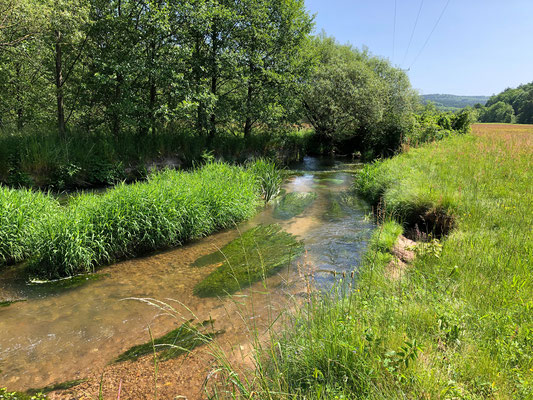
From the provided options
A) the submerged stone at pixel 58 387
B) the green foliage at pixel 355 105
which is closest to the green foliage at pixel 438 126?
the green foliage at pixel 355 105

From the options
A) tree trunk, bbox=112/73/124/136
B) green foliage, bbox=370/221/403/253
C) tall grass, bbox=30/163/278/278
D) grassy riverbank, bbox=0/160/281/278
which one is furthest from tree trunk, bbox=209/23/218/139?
green foliage, bbox=370/221/403/253

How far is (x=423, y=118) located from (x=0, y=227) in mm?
23917

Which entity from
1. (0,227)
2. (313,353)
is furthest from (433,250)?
(0,227)

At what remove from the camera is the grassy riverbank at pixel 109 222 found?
5762 millimetres

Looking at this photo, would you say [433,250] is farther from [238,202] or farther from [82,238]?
[82,238]

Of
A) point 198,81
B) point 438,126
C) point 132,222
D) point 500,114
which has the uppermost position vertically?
point 500,114

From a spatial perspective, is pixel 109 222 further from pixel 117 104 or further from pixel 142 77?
pixel 142 77

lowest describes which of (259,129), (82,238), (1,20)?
(82,238)

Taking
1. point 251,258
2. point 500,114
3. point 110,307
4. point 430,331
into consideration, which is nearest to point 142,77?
point 251,258

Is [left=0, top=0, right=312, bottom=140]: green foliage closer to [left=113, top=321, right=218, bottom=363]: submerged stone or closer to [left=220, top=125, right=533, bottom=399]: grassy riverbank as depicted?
[left=113, top=321, right=218, bottom=363]: submerged stone

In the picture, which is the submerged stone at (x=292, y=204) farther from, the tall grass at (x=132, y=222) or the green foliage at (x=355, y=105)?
the green foliage at (x=355, y=105)

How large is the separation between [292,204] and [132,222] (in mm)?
6088

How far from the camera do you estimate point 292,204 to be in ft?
36.9

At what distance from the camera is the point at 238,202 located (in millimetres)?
8992
